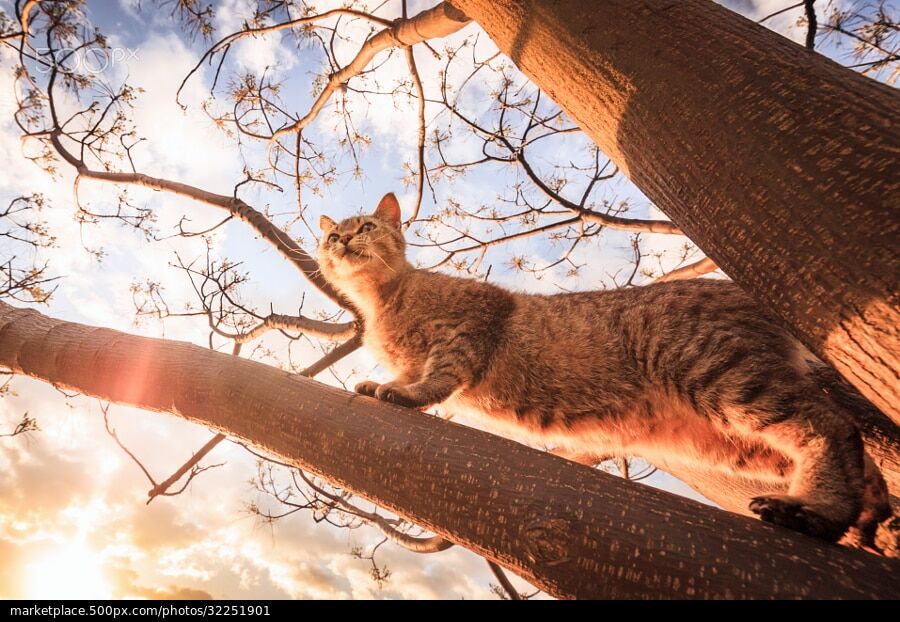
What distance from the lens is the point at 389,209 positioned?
3.69m

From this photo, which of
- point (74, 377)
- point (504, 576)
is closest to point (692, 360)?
point (74, 377)

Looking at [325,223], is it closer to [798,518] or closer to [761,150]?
[761,150]

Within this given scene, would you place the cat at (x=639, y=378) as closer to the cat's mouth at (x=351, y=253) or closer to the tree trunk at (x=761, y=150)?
the cat's mouth at (x=351, y=253)

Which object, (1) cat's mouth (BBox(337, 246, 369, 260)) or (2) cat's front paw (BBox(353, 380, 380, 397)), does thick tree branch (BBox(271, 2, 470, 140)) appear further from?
(2) cat's front paw (BBox(353, 380, 380, 397))

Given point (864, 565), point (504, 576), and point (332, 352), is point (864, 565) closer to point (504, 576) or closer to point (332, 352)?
point (332, 352)

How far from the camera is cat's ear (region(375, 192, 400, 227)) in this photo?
12.0ft

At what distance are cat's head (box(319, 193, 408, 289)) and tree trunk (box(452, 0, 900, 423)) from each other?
6.07 ft

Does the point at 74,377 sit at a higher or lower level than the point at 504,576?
higher

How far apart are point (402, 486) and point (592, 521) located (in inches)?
23.2

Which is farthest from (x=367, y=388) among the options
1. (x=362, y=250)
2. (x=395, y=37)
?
(x=395, y=37)

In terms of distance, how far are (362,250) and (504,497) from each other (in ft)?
7.19

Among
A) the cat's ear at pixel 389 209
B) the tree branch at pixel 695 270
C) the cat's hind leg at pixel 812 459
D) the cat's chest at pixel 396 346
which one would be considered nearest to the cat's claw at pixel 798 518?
the cat's hind leg at pixel 812 459

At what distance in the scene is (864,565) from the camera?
1.03 meters

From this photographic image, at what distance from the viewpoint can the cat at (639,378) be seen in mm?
1612
